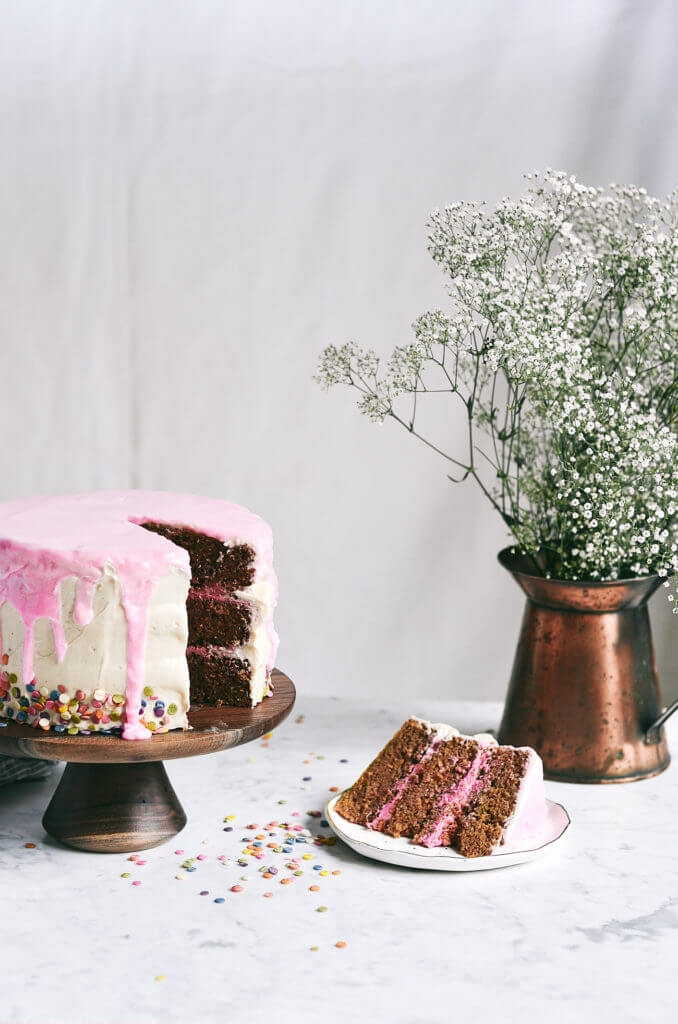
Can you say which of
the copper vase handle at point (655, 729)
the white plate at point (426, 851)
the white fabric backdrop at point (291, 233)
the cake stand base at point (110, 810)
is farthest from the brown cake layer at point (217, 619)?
the white fabric backdrop at point (291, 233)

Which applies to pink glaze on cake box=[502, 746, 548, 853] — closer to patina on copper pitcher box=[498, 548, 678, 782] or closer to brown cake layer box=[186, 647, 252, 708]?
patina on copper pitcher box=[498, 548, 678, 782]

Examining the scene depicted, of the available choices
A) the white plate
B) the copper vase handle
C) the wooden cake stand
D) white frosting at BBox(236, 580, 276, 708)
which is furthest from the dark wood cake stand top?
the copper vase handle

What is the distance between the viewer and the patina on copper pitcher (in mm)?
1957

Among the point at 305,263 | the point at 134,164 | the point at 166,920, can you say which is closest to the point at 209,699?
the point at 166,920

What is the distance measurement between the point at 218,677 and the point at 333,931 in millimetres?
460

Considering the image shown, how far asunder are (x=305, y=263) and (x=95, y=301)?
0.49 m

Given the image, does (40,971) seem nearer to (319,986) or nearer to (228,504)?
(319,986)

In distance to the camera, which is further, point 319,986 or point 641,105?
point 641,105

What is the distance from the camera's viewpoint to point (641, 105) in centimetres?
248

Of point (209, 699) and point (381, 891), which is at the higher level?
point (209, 699)

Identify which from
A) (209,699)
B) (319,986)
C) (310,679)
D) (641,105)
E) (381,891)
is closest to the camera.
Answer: (319,986)

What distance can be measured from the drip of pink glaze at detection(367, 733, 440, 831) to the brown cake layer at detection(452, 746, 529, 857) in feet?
0.34

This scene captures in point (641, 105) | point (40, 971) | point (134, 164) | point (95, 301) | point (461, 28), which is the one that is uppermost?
point (461, 28)

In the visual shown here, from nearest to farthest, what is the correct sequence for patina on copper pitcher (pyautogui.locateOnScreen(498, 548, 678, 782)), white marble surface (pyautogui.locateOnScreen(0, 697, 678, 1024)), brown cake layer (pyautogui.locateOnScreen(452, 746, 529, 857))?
white marble surface (pyautogui.locateOnScreen(0, 697, 678, 1024)) < brown cake layer (pyautogui.locateOnScreen(452, 746, 529, 857)) < patina on copper pitcher (pyautogui.locateOnScreen(498, 548, 678, 782))
